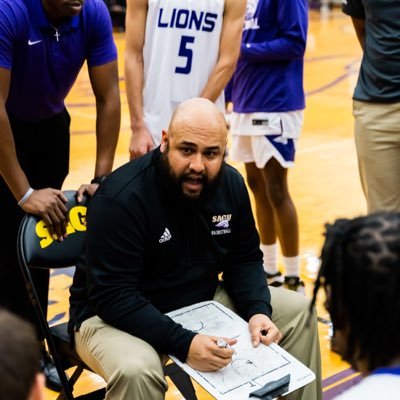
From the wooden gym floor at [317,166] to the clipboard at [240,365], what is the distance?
775mm

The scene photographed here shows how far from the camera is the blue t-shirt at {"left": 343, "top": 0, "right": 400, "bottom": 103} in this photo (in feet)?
11.1

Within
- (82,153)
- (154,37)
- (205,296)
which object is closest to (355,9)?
(154,37)

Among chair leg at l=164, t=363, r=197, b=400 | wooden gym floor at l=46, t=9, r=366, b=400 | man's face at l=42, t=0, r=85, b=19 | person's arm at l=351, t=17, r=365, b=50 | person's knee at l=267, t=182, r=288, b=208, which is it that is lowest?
wooden gym floor at l=46, t=9, r=366, b=400

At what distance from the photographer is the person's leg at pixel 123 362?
7.75 ft

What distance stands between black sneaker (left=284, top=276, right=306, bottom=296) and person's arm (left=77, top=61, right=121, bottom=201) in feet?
4.47

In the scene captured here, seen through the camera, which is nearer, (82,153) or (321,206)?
(321,206)

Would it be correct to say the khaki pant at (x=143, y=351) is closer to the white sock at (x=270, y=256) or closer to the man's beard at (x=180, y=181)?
the man's beard at (x=180, y=181)

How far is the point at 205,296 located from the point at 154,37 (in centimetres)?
136

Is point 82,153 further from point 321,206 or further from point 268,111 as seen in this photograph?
point 268,111

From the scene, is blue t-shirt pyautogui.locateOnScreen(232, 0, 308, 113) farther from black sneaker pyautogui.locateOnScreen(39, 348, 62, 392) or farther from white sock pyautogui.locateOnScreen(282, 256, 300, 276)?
black sneaker pyautogui.locateOnScreen(39, 348, 62, 392)

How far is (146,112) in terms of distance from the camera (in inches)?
143

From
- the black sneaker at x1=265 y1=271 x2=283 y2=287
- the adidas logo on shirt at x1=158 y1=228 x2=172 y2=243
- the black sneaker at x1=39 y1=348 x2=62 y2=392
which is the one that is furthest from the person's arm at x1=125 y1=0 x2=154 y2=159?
the black sneaker at x1=265 y1=271 x2=283 y2=287

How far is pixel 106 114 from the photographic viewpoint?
11.0 ft

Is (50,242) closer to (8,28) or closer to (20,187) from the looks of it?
(20,187)
